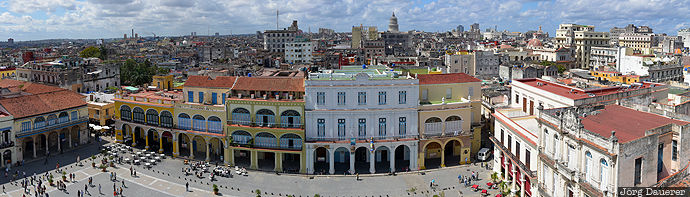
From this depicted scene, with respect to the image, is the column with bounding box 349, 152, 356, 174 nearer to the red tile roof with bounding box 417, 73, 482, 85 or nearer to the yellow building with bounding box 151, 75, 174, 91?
the red tile roof with bounding box 417, 73, 482, 85

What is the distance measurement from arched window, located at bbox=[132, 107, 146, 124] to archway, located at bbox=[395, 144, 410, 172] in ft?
95.2

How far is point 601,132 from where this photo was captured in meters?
30.9

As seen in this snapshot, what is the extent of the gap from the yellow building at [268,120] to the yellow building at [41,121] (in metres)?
21.5

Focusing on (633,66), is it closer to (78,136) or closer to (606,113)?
(606,113)

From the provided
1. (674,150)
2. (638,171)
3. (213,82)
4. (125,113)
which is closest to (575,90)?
(674,150)

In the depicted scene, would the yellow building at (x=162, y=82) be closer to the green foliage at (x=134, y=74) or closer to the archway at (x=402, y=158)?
the archway at (x=402, y=158)

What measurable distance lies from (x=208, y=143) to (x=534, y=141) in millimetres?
32763

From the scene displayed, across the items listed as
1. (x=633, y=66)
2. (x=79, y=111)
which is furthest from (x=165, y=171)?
(x=633, y=66)

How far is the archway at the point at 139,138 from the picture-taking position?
61681mm

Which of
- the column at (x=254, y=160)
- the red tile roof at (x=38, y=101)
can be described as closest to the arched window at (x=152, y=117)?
the red tile roof at (x=38, y=101)

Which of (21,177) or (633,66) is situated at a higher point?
(633,66)

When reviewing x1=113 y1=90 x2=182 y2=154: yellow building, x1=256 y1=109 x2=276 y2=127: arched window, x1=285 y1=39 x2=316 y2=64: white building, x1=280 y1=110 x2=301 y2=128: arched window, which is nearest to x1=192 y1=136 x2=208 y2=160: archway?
x1=113 y1=90 x2=182 y2=154: yellow building

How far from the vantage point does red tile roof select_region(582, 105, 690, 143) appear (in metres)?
30.6

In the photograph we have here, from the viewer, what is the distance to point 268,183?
4838 centimetres
